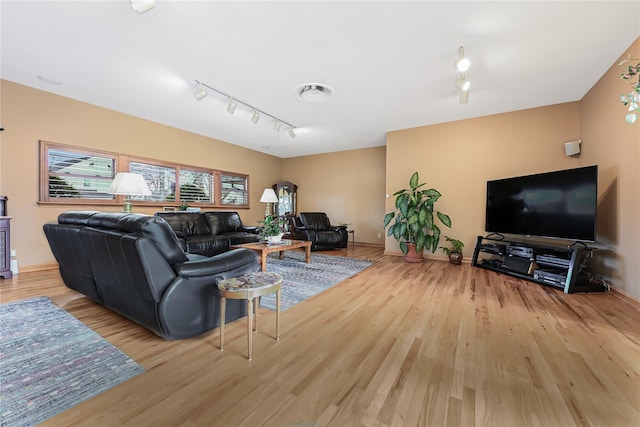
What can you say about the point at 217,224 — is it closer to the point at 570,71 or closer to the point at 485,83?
the point at 485,83

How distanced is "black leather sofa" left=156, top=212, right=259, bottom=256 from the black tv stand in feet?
14.1

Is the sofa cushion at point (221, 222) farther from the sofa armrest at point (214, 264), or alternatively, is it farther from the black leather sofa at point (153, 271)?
the sofa armrest at point (214, 264)

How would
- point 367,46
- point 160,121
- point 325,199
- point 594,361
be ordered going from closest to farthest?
1. point 594,361
2. point 367,46
3. point 160,121
4. point 325,199

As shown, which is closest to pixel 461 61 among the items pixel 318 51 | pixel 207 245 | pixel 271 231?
pixel 318 51

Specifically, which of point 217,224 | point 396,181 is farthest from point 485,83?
point 217,224

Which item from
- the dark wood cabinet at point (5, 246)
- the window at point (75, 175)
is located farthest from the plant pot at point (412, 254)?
the dark wood cabinet at point (5, 246)

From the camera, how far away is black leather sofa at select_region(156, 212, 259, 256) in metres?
4.20

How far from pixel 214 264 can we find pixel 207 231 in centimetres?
338

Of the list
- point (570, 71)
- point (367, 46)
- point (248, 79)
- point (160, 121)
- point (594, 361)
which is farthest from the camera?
point (160, 121)

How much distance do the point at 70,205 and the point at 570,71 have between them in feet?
24.8

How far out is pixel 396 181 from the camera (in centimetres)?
552

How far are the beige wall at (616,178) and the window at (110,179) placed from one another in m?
7.08

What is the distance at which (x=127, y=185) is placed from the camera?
292 cm

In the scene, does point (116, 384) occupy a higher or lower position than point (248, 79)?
lower
